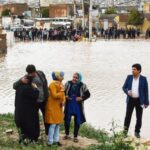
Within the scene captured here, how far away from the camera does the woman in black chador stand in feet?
32.0

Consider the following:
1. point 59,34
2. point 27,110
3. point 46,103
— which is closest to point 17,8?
point 59,34

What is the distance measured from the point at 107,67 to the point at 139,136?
16135 millimetres

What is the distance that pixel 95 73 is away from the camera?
2488 cm

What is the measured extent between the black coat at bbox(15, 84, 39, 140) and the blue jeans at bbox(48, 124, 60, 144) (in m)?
0.31

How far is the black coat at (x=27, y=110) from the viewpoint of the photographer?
9.76m

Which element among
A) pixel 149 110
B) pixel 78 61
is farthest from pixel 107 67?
pixel 149 110

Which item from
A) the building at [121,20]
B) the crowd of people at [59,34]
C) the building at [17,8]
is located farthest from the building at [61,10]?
the crowd of people at [59,34]

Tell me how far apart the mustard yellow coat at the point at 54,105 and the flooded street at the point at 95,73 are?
7.64 feet

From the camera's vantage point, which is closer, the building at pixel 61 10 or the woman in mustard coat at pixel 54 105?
the woman in mustard coat at pixel 54 105

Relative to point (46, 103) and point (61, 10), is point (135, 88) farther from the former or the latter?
point (61, 10)

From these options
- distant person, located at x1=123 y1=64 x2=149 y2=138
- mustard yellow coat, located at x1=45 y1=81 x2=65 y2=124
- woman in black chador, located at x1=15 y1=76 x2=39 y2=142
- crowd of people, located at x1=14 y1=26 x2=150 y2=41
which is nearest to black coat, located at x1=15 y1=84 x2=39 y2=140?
woman in black chador, located at x1=15 y1=76 x2=39 y2=142

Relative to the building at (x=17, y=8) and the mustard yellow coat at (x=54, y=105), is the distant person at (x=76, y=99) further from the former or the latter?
the building at (x=17, y=8)

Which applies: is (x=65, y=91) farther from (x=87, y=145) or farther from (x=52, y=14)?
(x=52, y=14)

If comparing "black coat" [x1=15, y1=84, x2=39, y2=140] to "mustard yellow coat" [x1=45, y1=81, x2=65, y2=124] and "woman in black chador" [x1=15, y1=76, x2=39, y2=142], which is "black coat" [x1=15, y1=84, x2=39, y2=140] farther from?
"mustard yellow coat" [x1=45, y1=81, x2=65, y2=124]
